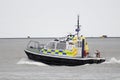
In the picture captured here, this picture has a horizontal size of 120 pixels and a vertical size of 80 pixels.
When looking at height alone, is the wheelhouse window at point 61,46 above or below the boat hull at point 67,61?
above

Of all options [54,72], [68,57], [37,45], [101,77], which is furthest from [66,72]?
[37,45]

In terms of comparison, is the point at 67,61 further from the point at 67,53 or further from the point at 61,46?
the point at 61,46

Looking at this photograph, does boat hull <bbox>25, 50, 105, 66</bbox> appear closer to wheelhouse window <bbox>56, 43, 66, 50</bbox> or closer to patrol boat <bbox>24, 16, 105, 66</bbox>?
patrol boat <bbox>24, 16, 105, 66</bbox>

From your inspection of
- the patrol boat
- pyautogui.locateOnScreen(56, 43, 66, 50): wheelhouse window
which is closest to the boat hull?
the patrol boat

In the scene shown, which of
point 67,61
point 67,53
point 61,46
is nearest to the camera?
point 67,61

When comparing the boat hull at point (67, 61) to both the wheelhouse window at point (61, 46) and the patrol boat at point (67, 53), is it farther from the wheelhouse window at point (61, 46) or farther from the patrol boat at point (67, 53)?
the wheelhouse window at point (61, 46)

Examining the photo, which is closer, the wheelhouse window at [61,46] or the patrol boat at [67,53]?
the patrol boat at [67,53]

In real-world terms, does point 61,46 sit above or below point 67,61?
above

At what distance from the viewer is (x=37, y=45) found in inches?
2031

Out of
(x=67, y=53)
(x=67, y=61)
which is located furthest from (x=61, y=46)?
(x=67, y=61)

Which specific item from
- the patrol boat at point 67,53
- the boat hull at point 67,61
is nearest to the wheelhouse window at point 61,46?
the patrol boat at point 67,53

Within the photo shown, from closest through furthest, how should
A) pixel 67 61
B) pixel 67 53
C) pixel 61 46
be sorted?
pixel 67 61
pixel 67 53
pixel 61 46

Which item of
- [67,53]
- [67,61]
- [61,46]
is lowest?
[67,61]

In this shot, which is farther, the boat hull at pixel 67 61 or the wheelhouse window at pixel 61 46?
the wheelhouse window at pixel 61 46
